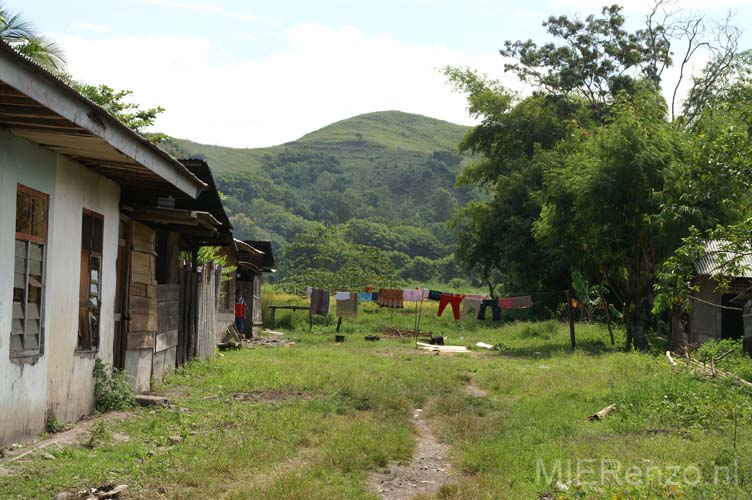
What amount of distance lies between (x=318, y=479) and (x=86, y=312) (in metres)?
4.34

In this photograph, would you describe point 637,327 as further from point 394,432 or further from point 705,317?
point 394,432

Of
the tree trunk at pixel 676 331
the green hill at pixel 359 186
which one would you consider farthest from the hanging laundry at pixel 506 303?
the green hill at pixel 359 186

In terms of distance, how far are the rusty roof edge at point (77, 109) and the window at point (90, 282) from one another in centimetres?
113

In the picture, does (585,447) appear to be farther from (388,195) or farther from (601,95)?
(388,195)

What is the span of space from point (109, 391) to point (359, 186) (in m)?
116

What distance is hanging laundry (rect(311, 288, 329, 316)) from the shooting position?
3231cm

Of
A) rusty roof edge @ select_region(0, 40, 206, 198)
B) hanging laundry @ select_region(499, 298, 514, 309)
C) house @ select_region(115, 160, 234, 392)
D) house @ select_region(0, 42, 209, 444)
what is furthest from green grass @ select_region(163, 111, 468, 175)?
rusty roof edge @ select_region(0, 40, 206, 198)

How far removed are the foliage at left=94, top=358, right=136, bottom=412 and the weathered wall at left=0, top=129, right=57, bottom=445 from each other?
67.5 inches

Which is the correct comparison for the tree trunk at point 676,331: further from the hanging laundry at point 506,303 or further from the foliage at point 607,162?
the hanging laundry at point 506,303

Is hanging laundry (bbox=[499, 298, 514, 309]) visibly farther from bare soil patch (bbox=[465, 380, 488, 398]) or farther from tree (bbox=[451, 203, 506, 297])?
bare soil patch (bbox=[465, 380, 488, 398])

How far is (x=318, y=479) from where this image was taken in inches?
273

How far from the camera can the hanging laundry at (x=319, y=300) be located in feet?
106

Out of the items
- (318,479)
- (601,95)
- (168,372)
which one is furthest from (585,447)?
(601,95)

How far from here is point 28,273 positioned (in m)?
7.94
